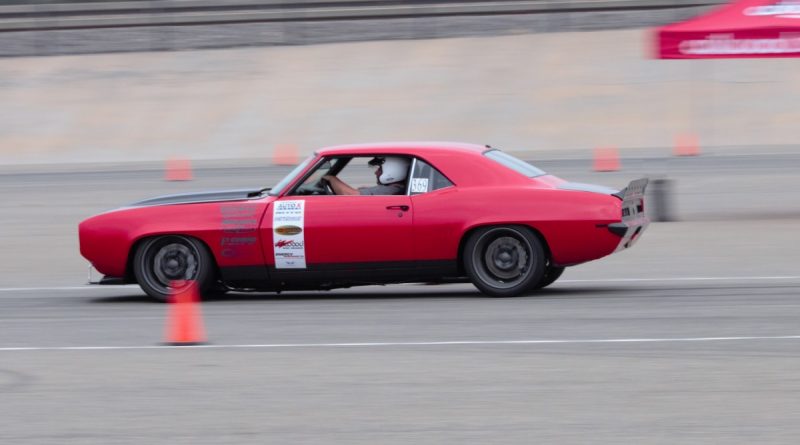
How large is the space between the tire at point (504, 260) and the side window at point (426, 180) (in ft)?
1.62

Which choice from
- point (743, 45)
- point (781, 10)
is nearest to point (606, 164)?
point (743, 45)

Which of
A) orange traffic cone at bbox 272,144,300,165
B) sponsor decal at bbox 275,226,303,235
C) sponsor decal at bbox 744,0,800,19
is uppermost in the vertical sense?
sponsor decal at bbox 744,0,800,19

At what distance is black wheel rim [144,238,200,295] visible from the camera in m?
10.3

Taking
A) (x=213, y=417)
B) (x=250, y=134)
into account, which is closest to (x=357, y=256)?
(x=213, y=417)

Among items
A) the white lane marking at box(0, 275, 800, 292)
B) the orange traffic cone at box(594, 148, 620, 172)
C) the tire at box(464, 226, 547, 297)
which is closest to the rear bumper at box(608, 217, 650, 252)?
Answer: the tire at box(464, 226, 547, 297)

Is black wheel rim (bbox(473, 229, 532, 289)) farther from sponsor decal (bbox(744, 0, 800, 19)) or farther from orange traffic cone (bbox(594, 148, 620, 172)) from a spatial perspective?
orange traffic cone (bbox(594, 148, 620, 172))

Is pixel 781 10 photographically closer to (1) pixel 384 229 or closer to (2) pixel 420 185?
(2) pixel 420 185

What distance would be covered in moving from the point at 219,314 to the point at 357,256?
1.17 metres

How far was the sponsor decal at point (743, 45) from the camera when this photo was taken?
15500 mm

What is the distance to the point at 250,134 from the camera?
29828 mm

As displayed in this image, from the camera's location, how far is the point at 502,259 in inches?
396

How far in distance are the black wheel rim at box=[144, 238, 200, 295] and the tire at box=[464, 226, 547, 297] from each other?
2244 millimetres

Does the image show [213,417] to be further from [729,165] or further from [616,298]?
[729,165]

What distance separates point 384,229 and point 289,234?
0.75 metres
